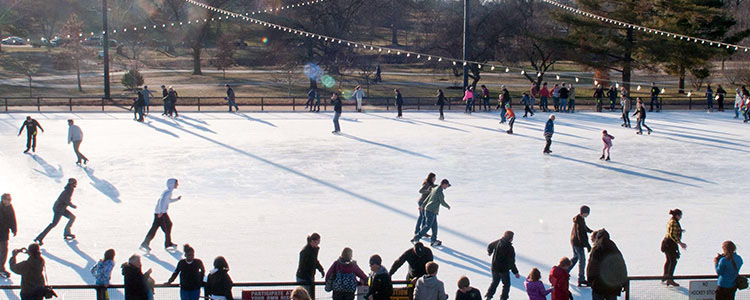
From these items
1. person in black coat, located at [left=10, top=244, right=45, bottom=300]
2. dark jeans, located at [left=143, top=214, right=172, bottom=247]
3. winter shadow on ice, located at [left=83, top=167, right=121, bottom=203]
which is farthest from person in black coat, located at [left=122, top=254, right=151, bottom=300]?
winter shadow on ice, located at [left=83, top=167, right=121, bottom=203]

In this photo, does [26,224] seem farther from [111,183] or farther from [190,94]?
[190,94]

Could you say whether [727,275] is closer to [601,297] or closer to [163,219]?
[601,297]

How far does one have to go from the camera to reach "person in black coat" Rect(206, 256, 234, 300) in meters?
7.46

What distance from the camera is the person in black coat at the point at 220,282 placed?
7.46 m

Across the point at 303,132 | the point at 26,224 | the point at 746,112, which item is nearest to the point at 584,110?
the point at 746,112

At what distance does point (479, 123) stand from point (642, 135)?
19.4ft

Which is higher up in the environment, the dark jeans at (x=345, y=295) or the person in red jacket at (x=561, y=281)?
the person in red jacket at (x=561, y=281)

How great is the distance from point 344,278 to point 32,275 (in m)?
3.40

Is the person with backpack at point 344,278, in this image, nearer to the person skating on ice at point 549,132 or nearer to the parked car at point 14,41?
the person skating on ice at point 549,132

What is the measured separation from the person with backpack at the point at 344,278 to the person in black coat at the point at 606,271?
2.69 m

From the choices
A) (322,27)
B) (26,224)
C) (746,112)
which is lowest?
(26,224)

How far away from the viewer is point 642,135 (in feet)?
79.1

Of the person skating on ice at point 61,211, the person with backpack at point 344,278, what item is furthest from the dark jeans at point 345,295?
the person skating on ice at point 61,211

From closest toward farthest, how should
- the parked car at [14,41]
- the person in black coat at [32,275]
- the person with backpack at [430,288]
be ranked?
the person with backpack at [430,288], the person in black coat at [32,275], the parked car at [14,41]
